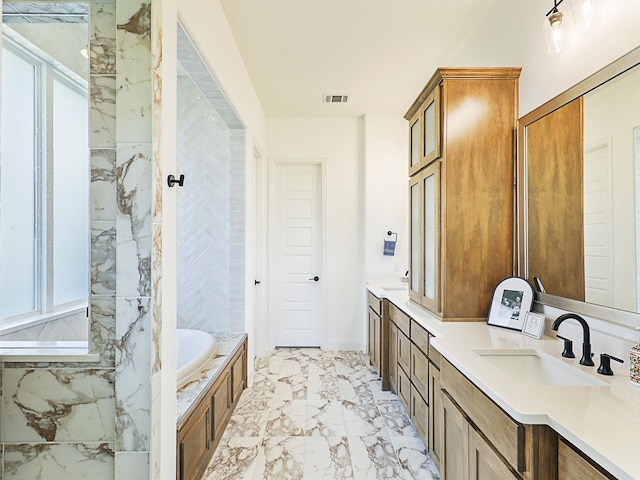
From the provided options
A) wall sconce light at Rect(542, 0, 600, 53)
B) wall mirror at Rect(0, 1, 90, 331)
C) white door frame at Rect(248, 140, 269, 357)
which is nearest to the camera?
wall mirror at Rect(0, 1, 90, 331)

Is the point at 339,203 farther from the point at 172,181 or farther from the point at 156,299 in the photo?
the point at 156,299

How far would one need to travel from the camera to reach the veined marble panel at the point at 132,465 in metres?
1.33

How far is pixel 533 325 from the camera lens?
6.08 feet

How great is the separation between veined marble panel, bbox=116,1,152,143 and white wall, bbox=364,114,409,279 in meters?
3.15

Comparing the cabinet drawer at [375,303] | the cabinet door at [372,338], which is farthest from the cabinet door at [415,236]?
the cabinet door at [372,338]

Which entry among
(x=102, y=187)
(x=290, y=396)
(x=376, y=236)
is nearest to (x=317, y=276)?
(x=376, y=236)

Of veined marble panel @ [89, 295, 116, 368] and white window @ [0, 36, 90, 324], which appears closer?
veined marble panel @ [89, 295, 116, 368]

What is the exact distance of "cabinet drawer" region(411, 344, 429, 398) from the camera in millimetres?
2129

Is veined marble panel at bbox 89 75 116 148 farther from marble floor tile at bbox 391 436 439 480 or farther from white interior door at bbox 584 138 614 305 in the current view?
marble floor tile at bbox 391 436 439 480

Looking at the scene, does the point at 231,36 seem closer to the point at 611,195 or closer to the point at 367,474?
the point at 611,195

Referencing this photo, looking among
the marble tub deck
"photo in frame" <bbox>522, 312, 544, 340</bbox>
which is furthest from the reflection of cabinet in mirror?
the marble tub deck

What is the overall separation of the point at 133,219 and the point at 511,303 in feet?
6.50

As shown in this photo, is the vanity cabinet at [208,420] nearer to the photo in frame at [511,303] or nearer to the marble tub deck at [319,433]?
the marble tub deck at [319,433]

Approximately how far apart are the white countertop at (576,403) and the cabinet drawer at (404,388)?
0.92 meters
